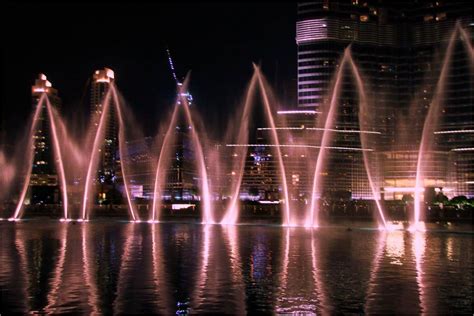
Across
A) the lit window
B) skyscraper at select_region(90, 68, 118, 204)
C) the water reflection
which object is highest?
the lit window

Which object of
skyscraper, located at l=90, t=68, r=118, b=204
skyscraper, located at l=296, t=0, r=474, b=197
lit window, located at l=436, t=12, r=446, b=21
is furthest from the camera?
lit window, located at l=436, t=12, r=446, b=21

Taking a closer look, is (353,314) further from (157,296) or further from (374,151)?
(374,151)

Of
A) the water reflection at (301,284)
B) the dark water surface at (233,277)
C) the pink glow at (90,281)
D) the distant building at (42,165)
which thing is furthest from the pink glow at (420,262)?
the distant building at (42,165)

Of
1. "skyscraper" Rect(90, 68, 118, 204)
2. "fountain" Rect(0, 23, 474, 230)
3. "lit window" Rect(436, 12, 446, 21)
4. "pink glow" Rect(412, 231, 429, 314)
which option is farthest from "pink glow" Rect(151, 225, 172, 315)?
"lit window" Rect(436, 12, 446, 21)

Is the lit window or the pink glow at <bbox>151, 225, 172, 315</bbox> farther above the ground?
the lit window

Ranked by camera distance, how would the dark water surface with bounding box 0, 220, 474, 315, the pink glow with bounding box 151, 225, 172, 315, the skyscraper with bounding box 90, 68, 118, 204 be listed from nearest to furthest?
the dark water surface with bounding box 0, 220, 474, 315, the pink glow with bounding box 151, 225, 172, 315, the skyscraper with bounding box 90, 68, 118, 204

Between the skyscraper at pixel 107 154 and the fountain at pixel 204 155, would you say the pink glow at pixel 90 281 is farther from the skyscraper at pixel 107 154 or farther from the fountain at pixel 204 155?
the skyscraper at pixel 107 154

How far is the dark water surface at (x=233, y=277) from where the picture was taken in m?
13.1

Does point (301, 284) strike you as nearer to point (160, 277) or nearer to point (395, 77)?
point (160, 277)

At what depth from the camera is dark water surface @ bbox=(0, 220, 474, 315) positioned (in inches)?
517

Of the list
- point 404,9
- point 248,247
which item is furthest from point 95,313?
point 404,9

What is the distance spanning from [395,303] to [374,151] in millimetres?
113530

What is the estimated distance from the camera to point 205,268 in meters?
18.6

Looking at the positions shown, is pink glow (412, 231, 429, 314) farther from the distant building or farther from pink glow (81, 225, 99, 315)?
the distant building
